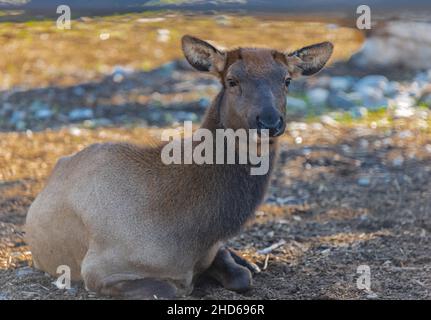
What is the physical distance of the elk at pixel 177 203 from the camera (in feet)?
20.2

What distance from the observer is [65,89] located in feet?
49.1

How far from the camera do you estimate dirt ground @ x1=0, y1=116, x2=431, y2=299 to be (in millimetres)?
6719

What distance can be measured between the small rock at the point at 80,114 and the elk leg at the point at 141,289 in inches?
296

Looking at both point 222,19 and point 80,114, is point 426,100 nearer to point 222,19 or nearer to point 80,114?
point 80,114

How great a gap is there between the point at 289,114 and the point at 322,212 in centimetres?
450

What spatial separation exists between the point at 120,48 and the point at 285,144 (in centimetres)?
742

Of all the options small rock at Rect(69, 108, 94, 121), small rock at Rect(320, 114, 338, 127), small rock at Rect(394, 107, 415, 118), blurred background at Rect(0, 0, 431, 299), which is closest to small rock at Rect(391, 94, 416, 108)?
blurred background at Rect(0, 0, 431, 299)

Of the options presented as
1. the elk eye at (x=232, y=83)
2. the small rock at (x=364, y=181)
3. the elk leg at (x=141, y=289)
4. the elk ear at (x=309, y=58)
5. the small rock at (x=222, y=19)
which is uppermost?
the small rock at (x=222, y=19)

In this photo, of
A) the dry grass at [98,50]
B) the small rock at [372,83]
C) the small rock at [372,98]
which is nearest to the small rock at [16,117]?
the dry grass at [98,50]

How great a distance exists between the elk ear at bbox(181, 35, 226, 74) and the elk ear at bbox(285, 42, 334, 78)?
0.56 metres

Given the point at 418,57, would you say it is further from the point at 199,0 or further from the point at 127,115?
the point at 199,0

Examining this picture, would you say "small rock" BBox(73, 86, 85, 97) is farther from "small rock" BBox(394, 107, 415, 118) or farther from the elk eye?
the elk eye

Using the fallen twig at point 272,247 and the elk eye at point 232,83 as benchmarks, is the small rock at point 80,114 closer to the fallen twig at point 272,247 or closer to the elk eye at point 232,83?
the fallen twig at point 272,247

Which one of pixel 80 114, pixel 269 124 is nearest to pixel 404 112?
pixel 80 114
